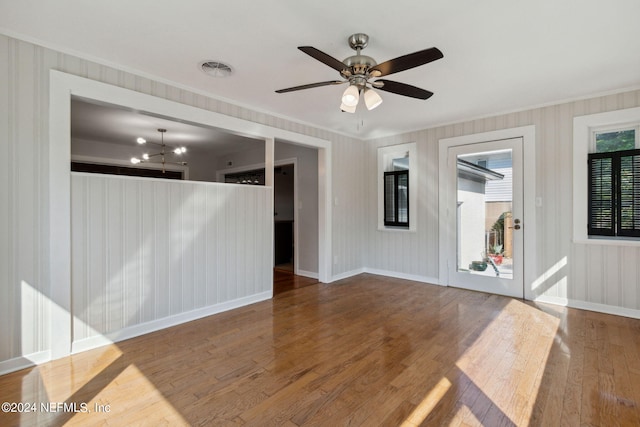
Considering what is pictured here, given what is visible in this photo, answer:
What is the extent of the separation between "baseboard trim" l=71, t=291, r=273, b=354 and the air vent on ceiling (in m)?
2.39

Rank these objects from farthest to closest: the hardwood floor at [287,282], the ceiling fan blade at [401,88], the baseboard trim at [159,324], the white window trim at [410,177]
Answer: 1. the white window trim at [410,177]
2. the hardwood floor at [287,282]
3. the baseboard trim at [159,324]
4. the ceiling fan blade at [401,88]

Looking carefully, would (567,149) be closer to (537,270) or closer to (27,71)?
(537,270)

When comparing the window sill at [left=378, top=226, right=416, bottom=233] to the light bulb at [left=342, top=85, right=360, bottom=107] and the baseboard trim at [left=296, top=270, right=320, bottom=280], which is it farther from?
the light bulb at [left=342, top=85, right=360, bottom=107]

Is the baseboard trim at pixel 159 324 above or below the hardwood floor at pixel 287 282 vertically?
above

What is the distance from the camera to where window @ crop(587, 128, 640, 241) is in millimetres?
3273

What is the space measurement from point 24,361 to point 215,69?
108 inches

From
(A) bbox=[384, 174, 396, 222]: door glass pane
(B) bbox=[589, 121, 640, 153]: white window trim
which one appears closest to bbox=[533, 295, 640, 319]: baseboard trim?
(B) bbox=[589, 121, 640, 153]: white window trim

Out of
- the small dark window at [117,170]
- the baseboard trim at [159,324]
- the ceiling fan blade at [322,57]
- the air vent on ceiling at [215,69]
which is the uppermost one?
the air vent on ceiling at [215,69]

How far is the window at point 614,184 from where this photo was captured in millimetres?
3273

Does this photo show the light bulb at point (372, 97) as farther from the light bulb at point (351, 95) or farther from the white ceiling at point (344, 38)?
the white ceiling at point (344, 38)

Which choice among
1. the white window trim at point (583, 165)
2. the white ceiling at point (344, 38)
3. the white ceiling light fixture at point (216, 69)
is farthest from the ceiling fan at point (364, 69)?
the white window trim at point (583, 165)

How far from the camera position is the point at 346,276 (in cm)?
518

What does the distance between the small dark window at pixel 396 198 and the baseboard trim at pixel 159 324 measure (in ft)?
8.14

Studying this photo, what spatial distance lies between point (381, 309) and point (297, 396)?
6.05ft
